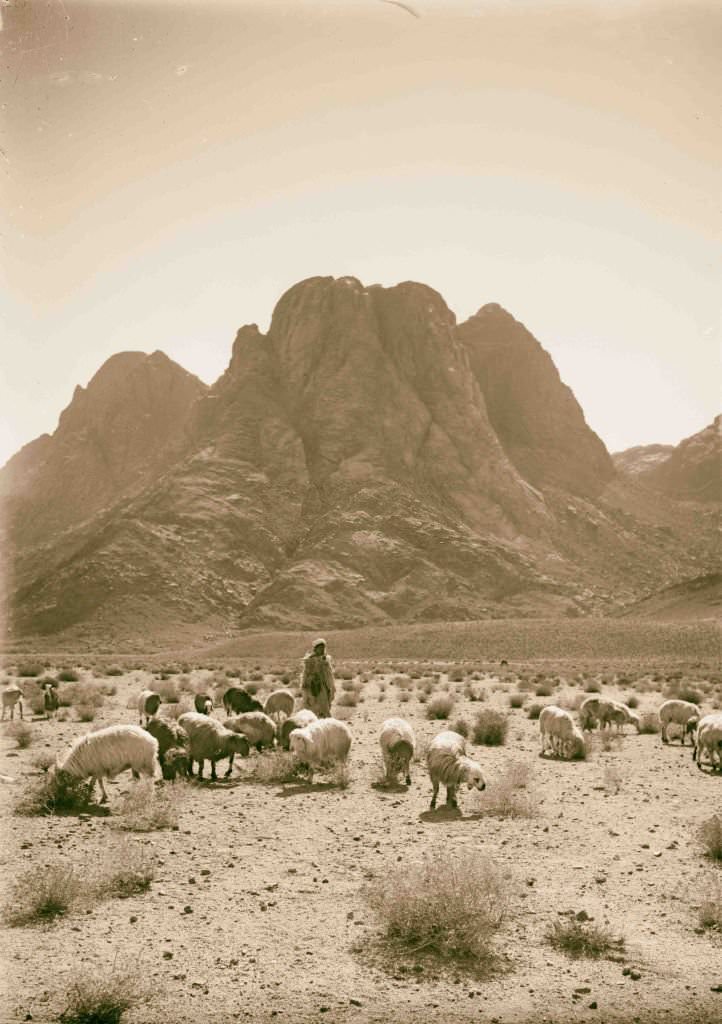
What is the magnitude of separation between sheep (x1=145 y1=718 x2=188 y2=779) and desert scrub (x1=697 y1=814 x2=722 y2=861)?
8.31m

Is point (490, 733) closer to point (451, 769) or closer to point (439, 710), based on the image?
point (439, 710)

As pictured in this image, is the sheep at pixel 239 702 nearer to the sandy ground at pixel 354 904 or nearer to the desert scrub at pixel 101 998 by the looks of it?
the sandy ground at pixel 354 904

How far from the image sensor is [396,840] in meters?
11.8

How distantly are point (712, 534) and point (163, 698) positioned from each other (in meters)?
122

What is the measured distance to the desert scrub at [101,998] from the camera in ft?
22.3

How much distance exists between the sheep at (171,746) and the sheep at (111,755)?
4.83 ft

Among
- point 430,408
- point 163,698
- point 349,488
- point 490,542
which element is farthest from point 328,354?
point 163,698

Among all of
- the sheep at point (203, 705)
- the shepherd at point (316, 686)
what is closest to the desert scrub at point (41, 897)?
the shepherd at point (316, 686)

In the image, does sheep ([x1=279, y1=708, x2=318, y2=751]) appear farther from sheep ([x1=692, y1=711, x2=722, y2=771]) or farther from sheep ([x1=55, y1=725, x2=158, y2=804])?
sheep ([x1=692, y1=711, x2=722, y2=771])

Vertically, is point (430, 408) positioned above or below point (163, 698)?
above

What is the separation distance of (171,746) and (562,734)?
26.2 ft

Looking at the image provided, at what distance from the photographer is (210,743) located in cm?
1572

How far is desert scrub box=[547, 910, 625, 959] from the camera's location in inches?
323

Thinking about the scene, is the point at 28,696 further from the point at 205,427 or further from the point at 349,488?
the point at 205,427
